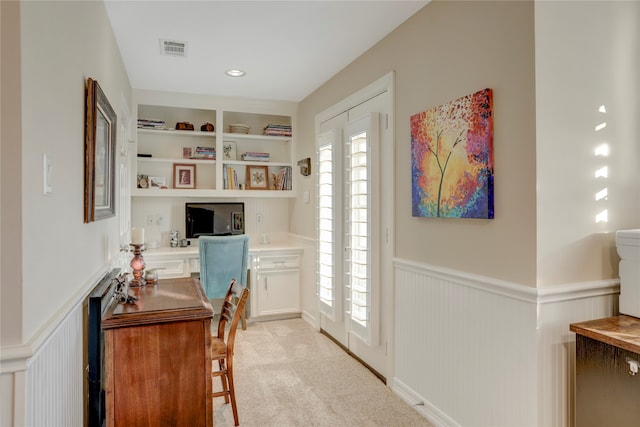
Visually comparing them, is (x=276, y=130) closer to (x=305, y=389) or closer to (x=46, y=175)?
(x=305, y=389)

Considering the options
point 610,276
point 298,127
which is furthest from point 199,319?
point 298,127

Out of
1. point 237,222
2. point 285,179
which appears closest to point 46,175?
point 237,222

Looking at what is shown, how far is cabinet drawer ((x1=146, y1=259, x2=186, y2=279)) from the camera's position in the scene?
395 cm

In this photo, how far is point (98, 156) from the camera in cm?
208

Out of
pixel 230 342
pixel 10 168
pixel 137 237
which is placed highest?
pixel 10 168

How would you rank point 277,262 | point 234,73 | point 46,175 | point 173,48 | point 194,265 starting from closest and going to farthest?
point 46,175 → point 173,48 → point 234,73 → point 194,265 → point 277,262

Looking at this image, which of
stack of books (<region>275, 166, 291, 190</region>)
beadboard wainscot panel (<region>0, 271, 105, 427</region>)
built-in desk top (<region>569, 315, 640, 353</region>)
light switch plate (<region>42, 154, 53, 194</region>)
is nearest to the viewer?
beadboard wainscot panel (<region>0, 271, 105, 427</region>)

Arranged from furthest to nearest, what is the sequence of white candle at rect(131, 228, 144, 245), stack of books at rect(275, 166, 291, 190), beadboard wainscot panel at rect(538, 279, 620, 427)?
stack of books at rect(275, 166, 291, 190) < white candle at rect(131, 228, 144, 245) < beadboard wainscot panel at rect(538, 279, 620, 427)

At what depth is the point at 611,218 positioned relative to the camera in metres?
1.89

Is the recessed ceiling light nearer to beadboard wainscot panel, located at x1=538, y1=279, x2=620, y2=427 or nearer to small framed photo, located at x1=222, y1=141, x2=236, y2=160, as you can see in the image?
small framed photo, located at x1=222, y1=141, x2=236, y2=160

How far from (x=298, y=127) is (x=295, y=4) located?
7.59 ft

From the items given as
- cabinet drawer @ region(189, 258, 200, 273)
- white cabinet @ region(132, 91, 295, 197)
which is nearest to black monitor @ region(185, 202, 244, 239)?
white cabinet @ region(132, 91, 295, 197)

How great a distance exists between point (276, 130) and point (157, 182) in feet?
4.67

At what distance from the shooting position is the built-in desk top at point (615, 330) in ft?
4.91
